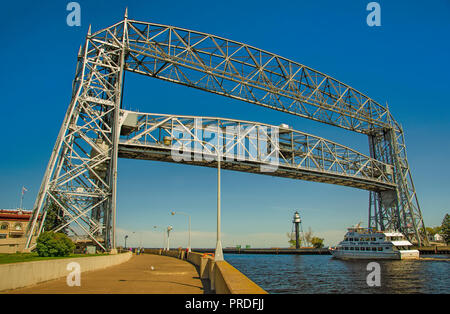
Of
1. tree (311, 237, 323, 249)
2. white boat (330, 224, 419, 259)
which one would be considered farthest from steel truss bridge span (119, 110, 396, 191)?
tree (311, 237, 323, 249)

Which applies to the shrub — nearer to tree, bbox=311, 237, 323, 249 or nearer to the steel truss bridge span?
the steel truss bridge span

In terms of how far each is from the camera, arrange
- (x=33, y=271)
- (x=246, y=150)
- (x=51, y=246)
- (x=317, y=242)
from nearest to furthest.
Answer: (x=33, y=271) → (x=51, y=246) → (x=246, y=150) → (x=317, y=242)

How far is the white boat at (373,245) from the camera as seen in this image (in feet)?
184

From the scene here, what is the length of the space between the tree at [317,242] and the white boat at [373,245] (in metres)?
64.8

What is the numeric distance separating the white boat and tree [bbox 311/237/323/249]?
213 feet

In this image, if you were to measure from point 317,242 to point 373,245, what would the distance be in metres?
75.7

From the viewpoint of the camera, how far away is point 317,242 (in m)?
132

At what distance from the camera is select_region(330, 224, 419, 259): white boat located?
2207 inches

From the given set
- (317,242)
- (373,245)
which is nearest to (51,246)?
(373,245)

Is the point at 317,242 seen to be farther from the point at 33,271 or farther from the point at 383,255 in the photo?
the point at 33,271

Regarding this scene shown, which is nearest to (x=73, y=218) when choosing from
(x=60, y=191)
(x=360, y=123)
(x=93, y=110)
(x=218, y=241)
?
(x=60, y=191)

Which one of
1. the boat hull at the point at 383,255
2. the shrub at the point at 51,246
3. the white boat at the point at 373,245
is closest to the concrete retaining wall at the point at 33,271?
the shrub at the point at 51,246

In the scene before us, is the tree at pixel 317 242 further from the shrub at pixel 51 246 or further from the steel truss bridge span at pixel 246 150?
the shrub at pixel 51 246
